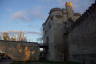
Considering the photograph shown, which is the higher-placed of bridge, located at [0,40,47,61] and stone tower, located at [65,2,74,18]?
stone tower, located at [65,2,74,18]

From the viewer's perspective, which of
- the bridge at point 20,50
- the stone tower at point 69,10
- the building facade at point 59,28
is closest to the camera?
the building facade at point 59,28

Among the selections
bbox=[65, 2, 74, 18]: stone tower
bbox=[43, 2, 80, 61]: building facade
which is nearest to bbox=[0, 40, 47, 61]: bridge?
bbox=[43, 2, 80, 61]: building facade

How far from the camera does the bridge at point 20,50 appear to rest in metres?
36.6

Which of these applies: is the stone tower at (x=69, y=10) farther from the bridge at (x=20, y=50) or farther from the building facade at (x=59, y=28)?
the bridge at (x=20, y=50)

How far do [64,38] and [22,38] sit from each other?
1211 inches

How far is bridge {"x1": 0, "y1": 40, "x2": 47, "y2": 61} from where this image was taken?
120 ft

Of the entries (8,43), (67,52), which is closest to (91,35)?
(67,52)

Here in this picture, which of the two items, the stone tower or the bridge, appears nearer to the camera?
the stone tower

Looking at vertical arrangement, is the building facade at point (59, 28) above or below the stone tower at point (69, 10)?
below

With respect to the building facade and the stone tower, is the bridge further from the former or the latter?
the stone tower

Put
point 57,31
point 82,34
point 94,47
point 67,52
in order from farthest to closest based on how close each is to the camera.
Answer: point 57,31 → point 67,52 → point 82,34 → point 94,47

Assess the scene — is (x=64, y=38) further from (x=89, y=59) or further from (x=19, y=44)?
(x=89, y=59)

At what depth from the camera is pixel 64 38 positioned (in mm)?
33781

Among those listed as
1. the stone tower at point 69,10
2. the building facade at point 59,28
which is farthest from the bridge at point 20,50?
the stone tower at point 69,10
